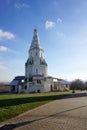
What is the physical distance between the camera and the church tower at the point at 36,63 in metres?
63.6

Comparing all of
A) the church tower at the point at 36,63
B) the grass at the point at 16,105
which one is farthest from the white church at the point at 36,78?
the grass at the point at 16,105

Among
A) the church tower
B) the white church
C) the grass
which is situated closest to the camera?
the grass

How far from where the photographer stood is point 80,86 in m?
92.0

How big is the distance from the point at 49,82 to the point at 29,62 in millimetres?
9483

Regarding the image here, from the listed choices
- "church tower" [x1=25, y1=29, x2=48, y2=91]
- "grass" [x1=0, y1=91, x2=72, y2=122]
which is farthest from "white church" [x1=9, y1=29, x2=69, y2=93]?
"grass" [x1=0, y1=91, x2=72, y2=122]

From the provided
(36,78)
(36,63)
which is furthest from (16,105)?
(36,63)

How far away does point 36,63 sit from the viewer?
64.0m

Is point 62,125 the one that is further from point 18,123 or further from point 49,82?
point 49,82

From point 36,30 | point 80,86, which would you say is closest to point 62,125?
point 36,30

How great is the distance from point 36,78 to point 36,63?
6969mm

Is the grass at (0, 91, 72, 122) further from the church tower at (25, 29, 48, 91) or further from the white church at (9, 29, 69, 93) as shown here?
the church tower at (25, 29, 48, 91)

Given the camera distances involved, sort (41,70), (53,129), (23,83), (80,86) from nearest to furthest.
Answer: (53,129) < (23,83) < (41,70) < (80,86)

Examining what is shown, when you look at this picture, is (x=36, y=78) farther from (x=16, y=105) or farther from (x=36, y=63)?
(x=16, y=105)

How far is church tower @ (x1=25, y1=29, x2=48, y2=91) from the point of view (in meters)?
63.6
